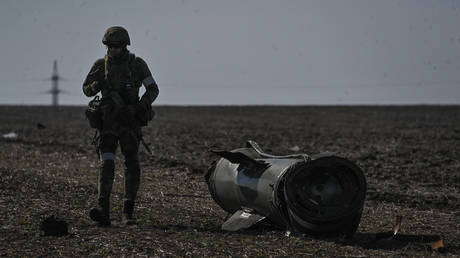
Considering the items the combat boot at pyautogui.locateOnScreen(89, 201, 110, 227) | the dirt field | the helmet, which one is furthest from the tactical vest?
the dirt field

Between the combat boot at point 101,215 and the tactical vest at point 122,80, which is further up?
the tactical vest at point 122,80

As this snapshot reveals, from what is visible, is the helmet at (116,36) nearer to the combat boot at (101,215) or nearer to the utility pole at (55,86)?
the combat boot at (101,215)

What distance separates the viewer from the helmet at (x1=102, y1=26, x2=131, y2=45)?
9.68 metres

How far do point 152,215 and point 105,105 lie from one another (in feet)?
5.89

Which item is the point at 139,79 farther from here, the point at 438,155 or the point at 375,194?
the point at 438,155

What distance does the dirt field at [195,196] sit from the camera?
8.32 meters

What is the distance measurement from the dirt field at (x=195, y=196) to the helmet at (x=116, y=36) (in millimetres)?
2280

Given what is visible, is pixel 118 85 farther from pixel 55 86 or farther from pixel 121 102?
pixel 55 86

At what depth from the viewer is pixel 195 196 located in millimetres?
13086

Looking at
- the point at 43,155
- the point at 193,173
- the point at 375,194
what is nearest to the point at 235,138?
the point at 43,155

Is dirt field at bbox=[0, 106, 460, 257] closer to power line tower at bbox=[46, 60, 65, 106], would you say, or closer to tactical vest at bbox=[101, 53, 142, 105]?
tactical vest at bbox=[101, 53, 142, 105]

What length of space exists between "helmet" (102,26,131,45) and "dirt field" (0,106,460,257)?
228cm

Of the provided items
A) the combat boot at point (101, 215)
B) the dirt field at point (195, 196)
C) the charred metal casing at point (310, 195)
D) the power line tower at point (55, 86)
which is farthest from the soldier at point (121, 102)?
the power line tower at point (55, 86)

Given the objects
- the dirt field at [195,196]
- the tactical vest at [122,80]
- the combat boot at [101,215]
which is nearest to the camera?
the dirt field at [195,196]
